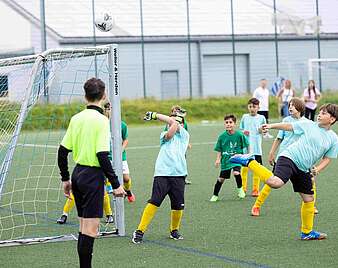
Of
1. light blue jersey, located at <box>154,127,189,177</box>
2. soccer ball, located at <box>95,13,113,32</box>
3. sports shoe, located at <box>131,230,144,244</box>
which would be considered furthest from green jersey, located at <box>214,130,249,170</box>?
sports shoe, located at <box>131,230,144,244</box>

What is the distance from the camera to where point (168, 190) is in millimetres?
9469

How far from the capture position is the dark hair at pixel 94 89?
23.9 ft

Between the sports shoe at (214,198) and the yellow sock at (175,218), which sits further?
the sports shoe at (214,198)

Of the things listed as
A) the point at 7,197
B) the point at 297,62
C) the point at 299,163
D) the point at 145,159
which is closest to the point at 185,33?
the point at 297,62

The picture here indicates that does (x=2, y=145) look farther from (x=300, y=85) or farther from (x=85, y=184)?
(x=300, y=85)

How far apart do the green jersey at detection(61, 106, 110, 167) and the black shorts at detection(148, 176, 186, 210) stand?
2.24 meters

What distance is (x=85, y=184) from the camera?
285 inches

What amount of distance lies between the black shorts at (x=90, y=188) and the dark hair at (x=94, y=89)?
2.03ft

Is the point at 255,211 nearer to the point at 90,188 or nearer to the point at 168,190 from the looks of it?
the point at 168,190

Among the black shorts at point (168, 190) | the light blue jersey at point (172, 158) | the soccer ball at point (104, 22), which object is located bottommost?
the black shorts at point (168, 190)

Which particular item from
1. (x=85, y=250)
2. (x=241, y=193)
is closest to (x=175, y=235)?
(x=85, y=250)

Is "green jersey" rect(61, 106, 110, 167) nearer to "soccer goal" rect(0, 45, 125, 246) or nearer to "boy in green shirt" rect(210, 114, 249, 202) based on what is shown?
"soccer goal" rect(0, 45, 125, 246)

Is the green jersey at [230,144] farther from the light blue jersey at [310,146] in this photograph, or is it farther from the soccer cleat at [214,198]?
the light blue jersey at [310,146]

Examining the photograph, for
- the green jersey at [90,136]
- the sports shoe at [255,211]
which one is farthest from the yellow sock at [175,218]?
the green jersey at [90,136]
